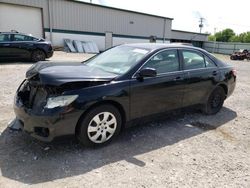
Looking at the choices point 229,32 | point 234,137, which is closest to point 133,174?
point 234,137

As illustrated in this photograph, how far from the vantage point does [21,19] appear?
20359mm

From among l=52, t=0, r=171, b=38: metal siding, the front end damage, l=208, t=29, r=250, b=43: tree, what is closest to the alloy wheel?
the front end damage

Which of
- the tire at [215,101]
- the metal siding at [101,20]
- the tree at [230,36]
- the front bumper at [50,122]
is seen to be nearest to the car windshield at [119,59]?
the front bumper at [50,122]

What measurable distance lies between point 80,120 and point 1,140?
135cm

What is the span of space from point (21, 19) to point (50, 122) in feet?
65.4

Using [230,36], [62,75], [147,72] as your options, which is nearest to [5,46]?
[62,75]

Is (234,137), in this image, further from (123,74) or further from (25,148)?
(25,148)

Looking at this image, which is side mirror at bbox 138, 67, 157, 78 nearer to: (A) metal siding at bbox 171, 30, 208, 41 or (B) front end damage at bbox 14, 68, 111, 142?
(B) front end damage at bbox 14, 68, 111, 142

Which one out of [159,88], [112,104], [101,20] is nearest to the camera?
[112,104]

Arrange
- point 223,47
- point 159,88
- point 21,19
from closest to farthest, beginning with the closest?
point 159,88, point 21,19, point 223,47

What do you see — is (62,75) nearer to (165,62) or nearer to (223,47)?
(165,62)

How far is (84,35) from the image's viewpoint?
2483cm

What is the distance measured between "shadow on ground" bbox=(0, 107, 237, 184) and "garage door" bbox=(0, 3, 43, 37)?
61.1ft

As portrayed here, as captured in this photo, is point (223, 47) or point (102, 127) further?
point (223, 47)
